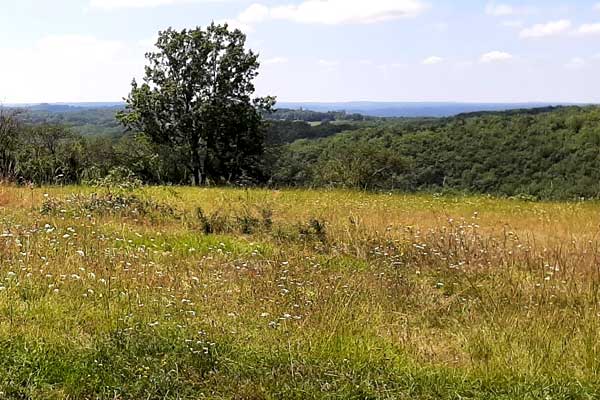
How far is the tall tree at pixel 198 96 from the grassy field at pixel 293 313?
23.4 meters

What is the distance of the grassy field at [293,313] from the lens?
3.61 meters

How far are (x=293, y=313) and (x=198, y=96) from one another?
2889 cm

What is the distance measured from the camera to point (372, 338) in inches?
177

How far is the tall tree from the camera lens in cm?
3188

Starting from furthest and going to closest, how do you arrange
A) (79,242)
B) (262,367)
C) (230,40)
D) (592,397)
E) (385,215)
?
(230,40) → (385,215) → (79,242) → (262,367) → (592,397)

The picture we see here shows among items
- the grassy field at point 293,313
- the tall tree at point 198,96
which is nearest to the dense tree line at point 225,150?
the tall tree at point 198,96

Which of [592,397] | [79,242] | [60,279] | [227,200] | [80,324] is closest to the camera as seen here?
[592,397]

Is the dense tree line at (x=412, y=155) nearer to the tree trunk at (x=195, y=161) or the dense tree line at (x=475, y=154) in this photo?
the dense tree line at (x=475, y=154)

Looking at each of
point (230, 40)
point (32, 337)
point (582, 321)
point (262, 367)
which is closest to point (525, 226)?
point (582, 321)

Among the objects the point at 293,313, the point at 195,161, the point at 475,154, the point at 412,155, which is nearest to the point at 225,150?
the point at 195,161

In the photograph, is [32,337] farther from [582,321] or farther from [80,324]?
[582,321]

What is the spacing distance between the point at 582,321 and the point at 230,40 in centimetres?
2998

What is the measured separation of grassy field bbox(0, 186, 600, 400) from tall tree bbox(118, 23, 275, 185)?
23.4 meters

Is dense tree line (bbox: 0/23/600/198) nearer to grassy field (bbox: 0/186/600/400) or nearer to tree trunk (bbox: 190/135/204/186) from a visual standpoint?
tree trunk (bbox: 190/135/204/186)
